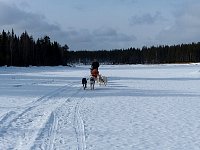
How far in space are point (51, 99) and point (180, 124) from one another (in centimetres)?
887

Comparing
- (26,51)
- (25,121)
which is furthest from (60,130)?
(26,51)

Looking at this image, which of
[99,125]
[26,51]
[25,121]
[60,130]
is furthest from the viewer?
[26,51]

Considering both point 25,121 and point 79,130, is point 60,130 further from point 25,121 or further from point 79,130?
point 25,121

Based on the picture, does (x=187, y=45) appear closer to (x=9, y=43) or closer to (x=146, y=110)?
(x=9, y=43)

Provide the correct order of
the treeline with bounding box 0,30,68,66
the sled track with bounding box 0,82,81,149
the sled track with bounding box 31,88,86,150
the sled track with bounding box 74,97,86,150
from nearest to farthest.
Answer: the sled track with bounding box 31,88,86,150, the sled track with bounding box 74,97,86,150, the sled track with bounding box 0,82,81,149, the treeline with bounding box 0,30,68,66

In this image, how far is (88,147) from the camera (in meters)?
9.45

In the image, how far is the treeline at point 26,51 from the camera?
90256mm

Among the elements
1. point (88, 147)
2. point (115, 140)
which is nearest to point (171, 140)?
point (115, 140)

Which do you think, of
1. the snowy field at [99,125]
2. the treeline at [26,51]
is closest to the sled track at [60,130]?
the snowy field at [99,125]

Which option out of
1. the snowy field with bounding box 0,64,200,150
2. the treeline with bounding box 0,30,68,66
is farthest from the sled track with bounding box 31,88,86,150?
the treeline with bounding box 0,30,68,66

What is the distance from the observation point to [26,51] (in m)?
103

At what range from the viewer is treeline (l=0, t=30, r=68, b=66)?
9026 centimetres

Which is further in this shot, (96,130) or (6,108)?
(6,108)

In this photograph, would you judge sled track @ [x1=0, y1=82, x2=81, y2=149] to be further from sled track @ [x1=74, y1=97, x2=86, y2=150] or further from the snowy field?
sled track @ [x1=74, y1=97, x2=86, y2=150]
